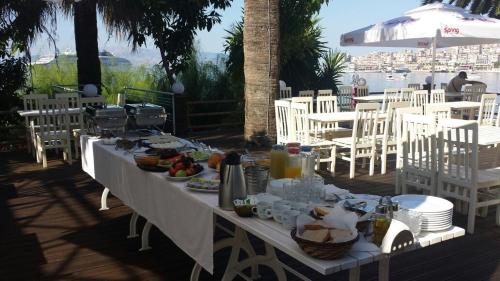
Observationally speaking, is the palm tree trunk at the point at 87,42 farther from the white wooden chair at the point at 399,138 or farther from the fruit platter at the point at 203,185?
the fruit platter at the point at 203,185

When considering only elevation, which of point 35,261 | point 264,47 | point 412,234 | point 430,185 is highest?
point 264,47

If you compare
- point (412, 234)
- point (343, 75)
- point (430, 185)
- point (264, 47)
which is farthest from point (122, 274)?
point (343, 75)

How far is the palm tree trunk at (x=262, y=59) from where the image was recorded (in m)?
7.76

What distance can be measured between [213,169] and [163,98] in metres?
6.98

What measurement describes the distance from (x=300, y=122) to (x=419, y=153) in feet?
6.29

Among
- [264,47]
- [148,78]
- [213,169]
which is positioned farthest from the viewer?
[148,78]

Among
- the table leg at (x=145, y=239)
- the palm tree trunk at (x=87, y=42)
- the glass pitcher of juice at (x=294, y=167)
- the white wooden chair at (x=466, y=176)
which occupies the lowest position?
the table leg at (x=145, y=239)

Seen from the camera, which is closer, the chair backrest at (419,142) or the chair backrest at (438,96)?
the chair backrest at (419,142)

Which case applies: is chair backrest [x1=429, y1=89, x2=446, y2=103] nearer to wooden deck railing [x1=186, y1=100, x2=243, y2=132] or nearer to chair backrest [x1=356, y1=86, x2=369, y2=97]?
chair backrest [x1=356, y1=86, x2=369, y2=97]

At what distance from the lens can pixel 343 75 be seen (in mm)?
12789

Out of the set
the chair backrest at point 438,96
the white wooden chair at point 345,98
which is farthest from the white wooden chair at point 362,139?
the white wooden chair at point 345,98

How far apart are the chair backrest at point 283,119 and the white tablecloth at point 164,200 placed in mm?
2755

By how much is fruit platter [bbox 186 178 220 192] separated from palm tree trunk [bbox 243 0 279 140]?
5.22m

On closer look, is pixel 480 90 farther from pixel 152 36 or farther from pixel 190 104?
pixel 152 36
